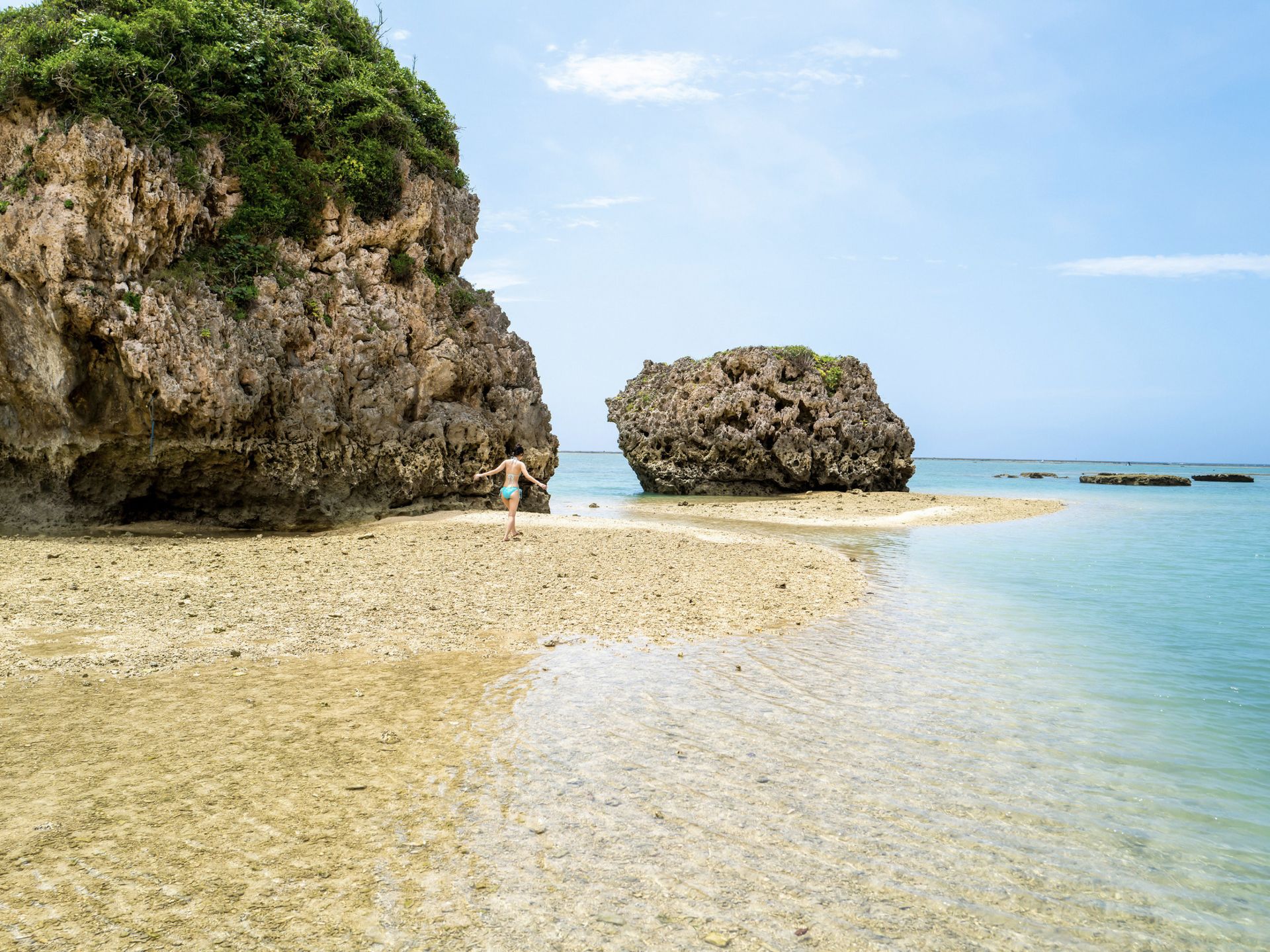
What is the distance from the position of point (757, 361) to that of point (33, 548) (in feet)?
118

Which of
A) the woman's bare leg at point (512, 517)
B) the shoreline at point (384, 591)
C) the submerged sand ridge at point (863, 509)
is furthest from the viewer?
the submerged sand ridge at point (863, 509)

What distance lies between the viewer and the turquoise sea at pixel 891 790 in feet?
12.5

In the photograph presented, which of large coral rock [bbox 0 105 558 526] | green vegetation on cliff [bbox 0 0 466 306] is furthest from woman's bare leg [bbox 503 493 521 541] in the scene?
green vegetation on cliff [bbox 0 0 466 306]

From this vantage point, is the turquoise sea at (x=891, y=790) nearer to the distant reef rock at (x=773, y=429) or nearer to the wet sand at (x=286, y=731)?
the wet sand at (x=286, y=731)

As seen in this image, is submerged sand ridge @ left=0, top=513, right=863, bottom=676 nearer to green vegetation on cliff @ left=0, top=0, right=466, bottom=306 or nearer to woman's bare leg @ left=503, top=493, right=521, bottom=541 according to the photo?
woman's bare leg @ left=503, top=493, right=521, bottom=541

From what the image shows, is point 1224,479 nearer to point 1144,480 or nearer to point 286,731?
point 1144,480

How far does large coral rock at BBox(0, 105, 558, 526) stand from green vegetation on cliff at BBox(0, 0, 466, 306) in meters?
0.50

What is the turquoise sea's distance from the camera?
3.82 m

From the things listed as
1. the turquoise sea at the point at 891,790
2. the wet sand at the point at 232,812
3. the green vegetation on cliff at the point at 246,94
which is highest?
the green vegetation on cliff at the point at 246,94

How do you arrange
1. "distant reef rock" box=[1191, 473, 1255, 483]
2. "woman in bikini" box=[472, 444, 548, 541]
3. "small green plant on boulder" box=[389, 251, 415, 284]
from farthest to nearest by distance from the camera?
"distant reef rock" box=[1191, 473, 1255, 483] < "small green plant on boulder" box=[389, 251, 415, 284] < "woman in bikini" box=[472, 444, 548, 541]

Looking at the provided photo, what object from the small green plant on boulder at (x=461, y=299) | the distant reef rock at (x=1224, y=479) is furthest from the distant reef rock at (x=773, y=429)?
the distant reef rock at (x=1224, y=479)

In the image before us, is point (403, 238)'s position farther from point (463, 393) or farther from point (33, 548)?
point (33, 548)

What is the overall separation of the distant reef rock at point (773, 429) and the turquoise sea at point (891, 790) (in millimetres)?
31539

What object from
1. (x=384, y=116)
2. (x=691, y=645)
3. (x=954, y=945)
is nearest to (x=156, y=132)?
(x=384, y=116)
